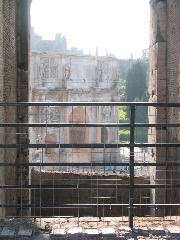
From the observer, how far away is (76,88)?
2916cm

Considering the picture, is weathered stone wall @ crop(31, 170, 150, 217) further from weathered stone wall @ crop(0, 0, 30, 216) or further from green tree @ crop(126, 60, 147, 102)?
green tree @ crop(126, 60, 147, 102)

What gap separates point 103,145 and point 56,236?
1182 millimetres

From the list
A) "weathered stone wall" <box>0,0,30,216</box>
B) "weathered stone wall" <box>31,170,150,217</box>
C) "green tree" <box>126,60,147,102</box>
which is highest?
"green tree" <box>126,60,147,102</box>

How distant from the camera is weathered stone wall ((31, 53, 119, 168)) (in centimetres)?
2786

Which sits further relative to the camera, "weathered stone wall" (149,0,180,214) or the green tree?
the green tree

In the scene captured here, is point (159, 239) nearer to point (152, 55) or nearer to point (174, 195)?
point (174, 195)

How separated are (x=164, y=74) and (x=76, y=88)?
722 inches

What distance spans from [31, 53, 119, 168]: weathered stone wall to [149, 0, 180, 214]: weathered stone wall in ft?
51.1

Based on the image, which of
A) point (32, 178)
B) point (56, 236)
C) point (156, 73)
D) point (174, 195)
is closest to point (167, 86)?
point (156, 73)

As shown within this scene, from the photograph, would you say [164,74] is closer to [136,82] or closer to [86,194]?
[86,194]

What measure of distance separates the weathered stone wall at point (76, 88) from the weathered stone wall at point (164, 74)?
1557 centimetres

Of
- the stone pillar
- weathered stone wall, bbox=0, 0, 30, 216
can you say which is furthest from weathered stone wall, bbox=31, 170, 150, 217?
weathered stone wall, bbox=0, 0, 30, 216

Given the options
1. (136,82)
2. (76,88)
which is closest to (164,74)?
(76,88)

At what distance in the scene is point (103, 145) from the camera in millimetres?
5523
